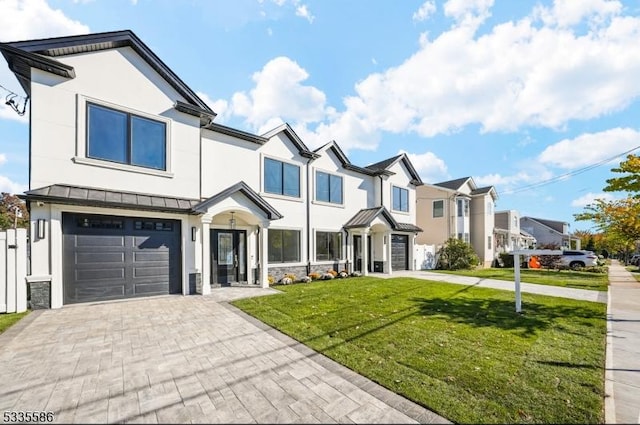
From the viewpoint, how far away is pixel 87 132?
873 cm

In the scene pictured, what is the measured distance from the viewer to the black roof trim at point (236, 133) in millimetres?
11770

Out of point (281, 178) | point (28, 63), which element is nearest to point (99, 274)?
point (28, 63)

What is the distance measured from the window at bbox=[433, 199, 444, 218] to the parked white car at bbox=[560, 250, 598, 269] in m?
10.5

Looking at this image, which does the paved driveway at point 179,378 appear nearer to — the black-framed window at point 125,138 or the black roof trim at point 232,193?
the black roof trim at point 232,193

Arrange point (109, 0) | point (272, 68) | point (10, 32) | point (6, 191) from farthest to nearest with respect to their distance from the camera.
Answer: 1. point (6, 191)
2. point (272, 68)
3. point (109, 0)
4. point (10, 32)

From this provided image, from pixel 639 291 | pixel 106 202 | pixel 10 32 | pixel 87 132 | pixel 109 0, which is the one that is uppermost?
pixel 109 0

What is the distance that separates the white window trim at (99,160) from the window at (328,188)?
7.48m

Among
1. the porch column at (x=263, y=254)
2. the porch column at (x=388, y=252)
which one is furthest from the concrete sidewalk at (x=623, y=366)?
the porch column at (x=388, y=252)

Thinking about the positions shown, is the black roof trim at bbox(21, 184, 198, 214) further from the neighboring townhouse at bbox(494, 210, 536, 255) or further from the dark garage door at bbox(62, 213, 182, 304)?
the neighboring townhouse at bbox(494, 210, 536, 255)

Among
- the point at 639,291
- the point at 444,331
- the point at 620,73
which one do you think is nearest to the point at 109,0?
the point at 444,331

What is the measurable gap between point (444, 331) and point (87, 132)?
11162 millimetres

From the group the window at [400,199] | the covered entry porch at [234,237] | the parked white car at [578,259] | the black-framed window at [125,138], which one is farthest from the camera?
the parked white car at [578,259]

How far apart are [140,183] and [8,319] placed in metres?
4.68

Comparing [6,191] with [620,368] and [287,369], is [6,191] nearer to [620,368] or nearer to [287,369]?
[287,369]
